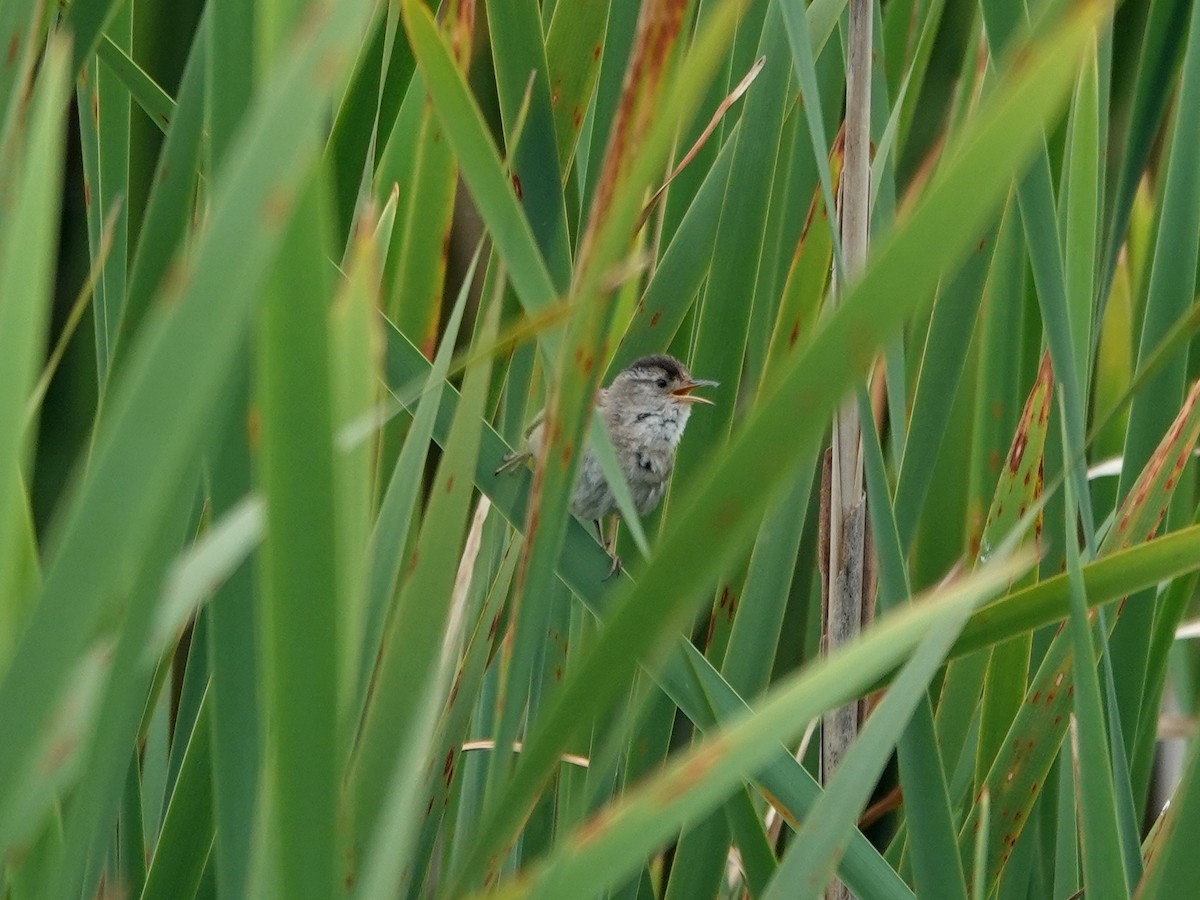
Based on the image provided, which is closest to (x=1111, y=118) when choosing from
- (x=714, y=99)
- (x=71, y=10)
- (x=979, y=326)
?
(x=979, y=326)

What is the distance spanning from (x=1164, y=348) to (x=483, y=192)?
60cm

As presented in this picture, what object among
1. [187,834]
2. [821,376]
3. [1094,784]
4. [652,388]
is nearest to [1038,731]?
[1094,784]

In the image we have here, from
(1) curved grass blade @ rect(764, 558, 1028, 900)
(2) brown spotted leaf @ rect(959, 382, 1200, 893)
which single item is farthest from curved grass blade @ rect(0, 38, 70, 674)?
(2) brown spotted leaf @ rect(959, 382, 1200, 893)

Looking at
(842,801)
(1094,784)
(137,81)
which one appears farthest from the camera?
(137,81)

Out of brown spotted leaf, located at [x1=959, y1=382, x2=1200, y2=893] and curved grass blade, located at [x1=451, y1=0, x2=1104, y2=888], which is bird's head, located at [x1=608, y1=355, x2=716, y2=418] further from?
curved grass blade, located at [x1=451, y1=0, x2=1104, y2=888]

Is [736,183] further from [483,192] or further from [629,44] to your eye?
[483,192]

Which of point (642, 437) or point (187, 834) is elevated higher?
point (642, 437)

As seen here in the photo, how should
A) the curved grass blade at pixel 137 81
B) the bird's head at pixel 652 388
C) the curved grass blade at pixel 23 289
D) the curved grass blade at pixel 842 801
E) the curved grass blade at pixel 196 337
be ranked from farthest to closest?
the bird's head at pixel 652 388, the curved grass blade at pixel 137 81, the curved grass blade at pixel 842 801, the curved grass blade at pixel 23 289, the curved grass blade at pixel 196 337

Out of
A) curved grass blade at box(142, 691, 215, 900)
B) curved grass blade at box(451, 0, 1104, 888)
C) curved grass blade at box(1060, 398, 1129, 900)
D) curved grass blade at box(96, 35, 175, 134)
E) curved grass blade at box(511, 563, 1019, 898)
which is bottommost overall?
curved grass blade at box(142, 691, 215, 900)

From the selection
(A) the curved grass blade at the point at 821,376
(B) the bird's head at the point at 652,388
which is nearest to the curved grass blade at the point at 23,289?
(A) the curved grass blade at the point at 821,376

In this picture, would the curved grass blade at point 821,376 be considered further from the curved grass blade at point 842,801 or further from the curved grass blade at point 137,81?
the curved grass blade at point 137,81

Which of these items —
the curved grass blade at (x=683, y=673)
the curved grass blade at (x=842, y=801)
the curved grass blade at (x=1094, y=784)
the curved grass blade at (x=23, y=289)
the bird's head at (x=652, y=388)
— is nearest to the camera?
the curved grass blade at (x=23, y=289)

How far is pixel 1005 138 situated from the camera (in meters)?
0.66

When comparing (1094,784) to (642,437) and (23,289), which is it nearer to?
(23,289)
